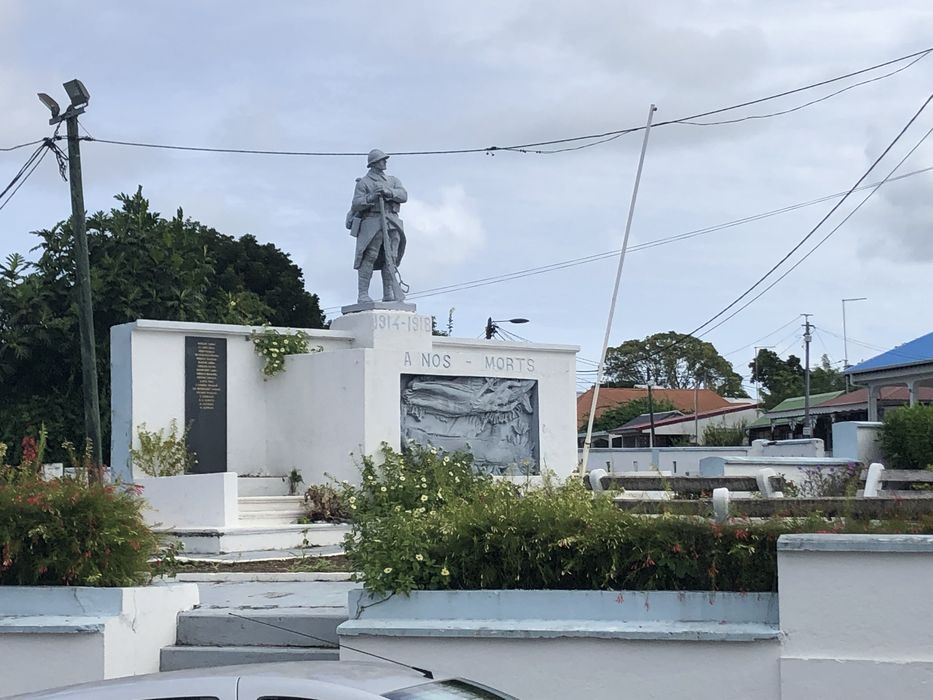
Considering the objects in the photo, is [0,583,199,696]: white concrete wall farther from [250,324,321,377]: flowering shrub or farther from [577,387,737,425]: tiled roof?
[577,387,737,425]: tiled roof

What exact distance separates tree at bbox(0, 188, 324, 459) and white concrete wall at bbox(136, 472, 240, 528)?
1568 cm

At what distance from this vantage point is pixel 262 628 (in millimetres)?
9625

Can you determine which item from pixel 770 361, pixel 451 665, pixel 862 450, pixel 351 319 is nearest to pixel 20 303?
pixel 351 319

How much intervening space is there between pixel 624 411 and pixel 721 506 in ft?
238

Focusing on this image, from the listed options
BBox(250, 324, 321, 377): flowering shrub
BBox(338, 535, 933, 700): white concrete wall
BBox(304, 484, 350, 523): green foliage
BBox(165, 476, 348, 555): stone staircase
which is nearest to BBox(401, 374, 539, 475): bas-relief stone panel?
BBox(304, 484, 350, 523): green foliage

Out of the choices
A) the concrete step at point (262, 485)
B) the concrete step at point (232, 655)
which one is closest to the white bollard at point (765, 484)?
the concrete step at point (232, 655)

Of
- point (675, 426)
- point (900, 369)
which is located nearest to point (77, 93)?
point (900, 369)

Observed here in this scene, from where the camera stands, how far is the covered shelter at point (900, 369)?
3184 centimetres

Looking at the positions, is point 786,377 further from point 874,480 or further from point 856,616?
point 856,616

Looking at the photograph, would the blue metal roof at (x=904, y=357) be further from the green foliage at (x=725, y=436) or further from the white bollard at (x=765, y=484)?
the green foliage at (x=725, y=436)

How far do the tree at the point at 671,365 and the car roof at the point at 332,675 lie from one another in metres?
80.2

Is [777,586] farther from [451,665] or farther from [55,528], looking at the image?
[55,528]

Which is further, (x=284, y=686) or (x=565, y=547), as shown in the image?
(x=565, y=547)

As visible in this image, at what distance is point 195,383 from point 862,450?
41.8ft
